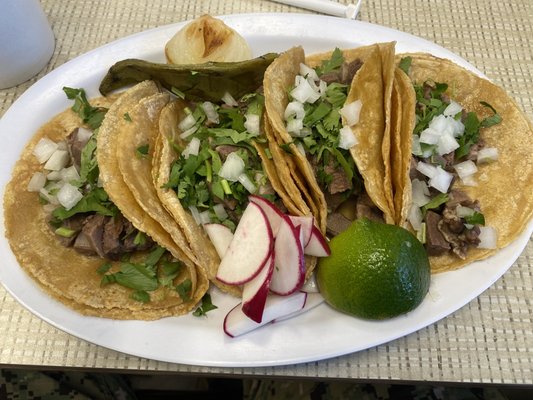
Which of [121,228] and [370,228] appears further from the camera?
[121,228]

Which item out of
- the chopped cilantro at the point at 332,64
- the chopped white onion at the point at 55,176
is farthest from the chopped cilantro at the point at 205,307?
the chopped cilantro at the point at 332,64

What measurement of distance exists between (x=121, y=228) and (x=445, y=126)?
103 centimetres

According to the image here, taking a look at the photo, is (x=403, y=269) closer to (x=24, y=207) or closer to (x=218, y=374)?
(x=218, y=374)

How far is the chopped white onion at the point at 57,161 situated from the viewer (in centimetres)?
169

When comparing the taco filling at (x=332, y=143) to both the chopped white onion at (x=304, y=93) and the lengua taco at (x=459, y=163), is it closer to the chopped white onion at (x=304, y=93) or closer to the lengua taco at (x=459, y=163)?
the chopped white onion at (x=304, y=93)

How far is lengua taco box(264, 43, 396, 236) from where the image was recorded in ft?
4.92

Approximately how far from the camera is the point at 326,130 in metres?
1.58

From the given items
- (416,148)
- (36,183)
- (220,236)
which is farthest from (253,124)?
(36,183)

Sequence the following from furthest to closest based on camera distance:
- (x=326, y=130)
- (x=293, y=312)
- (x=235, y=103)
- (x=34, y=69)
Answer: (x=34, y=69), (x=235, y=103), (x=326, y=130), (x=293, y=312)

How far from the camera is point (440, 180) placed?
1.59 metres

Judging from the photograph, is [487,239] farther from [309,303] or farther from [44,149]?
[44,149]

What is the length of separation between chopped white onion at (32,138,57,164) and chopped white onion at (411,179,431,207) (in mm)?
1166

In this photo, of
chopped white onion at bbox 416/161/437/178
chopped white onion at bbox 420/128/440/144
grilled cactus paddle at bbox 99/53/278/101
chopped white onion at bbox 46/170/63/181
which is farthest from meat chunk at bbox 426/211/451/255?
chopped white onion at bbox 46/170/63/181

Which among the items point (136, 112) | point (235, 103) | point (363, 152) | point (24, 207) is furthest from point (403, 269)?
point (24, 207)
